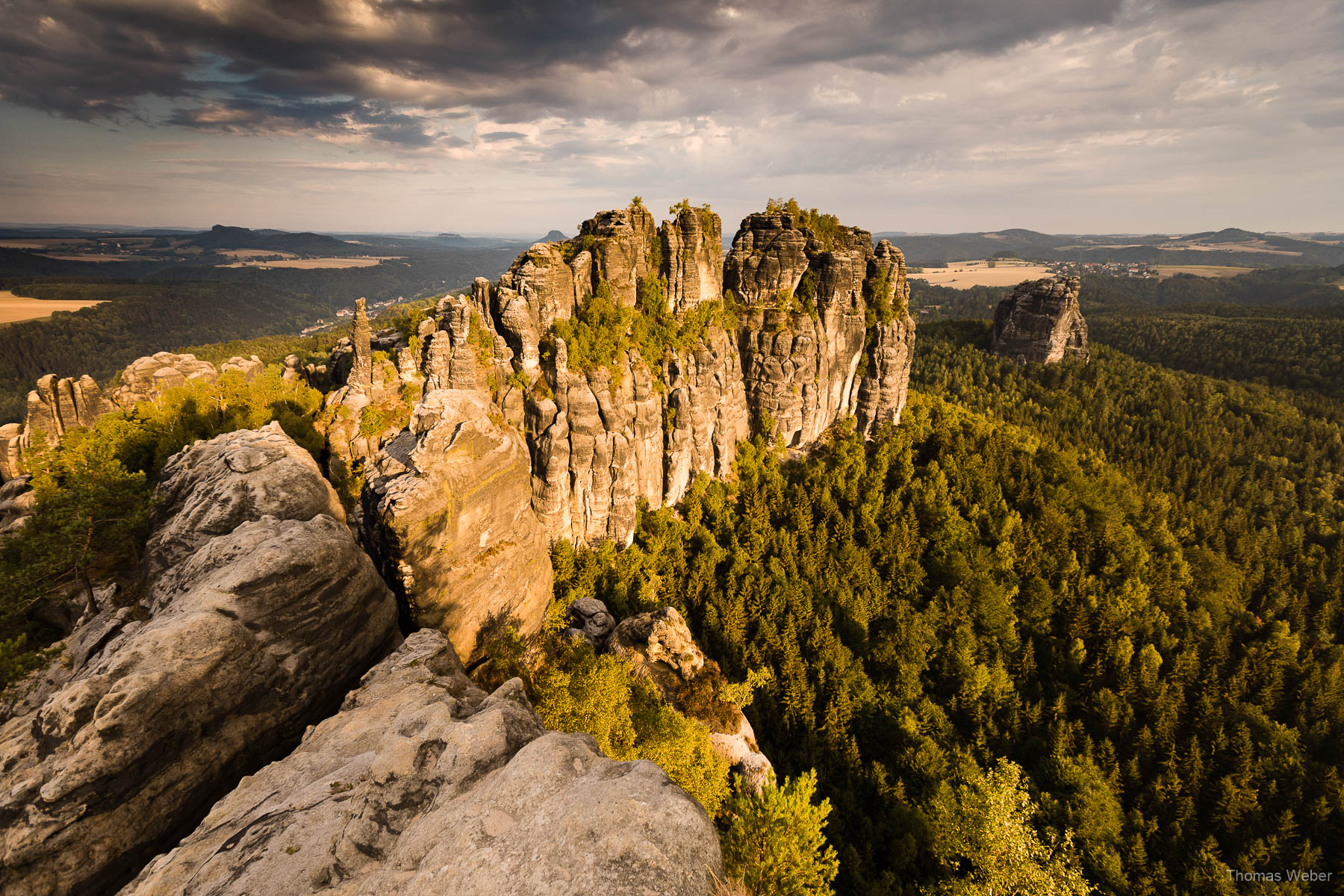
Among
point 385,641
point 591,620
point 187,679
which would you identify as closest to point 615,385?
point 591,620

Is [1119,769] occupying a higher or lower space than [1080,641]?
lower

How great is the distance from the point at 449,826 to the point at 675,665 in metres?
24.0

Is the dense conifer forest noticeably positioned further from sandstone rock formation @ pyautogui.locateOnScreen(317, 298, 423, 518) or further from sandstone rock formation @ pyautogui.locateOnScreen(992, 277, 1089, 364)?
sandstone rock formation @ pyautogui.locateOnScreen(992, 277, 1089, 364)

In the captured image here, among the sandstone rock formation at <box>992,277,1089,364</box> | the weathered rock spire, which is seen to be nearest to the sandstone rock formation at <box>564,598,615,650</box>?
the weathered rock spire

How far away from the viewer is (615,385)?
146ft

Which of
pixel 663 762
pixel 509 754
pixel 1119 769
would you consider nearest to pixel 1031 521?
pixel 1119 769

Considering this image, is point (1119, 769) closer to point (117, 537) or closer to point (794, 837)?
point (794, 837)

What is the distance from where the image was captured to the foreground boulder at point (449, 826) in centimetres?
936

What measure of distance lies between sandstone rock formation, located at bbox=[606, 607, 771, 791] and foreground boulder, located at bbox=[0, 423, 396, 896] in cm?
1675

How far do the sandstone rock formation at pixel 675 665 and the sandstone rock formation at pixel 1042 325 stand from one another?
10581 cm

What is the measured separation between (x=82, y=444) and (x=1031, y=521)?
8148 cm

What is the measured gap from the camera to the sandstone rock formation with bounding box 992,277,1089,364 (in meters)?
99.7

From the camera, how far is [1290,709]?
42281mm

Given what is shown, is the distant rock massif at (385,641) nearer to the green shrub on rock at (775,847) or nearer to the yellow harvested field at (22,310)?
the green shrub on rock at (775,847)
